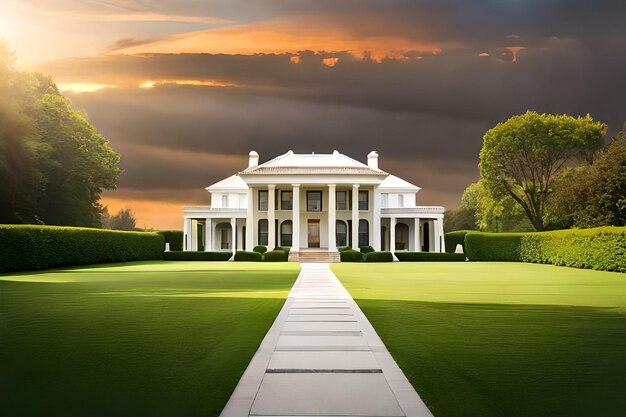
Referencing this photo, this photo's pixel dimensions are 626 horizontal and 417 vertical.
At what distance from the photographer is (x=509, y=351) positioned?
27.8 feet

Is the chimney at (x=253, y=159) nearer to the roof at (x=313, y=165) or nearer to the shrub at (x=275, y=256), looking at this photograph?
the roof at (x=313, y=165)

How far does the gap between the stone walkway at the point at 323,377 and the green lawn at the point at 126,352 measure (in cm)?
28

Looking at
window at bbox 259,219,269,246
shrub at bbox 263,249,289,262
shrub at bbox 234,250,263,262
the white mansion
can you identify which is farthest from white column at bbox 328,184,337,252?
shrub at bbox 234,250,263,262

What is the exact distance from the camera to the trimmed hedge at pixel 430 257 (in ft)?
169

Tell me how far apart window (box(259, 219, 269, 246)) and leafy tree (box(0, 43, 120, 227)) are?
1473 centimetres

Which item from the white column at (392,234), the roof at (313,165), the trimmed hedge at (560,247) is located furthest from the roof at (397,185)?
the trimmed hedge at (560,247)

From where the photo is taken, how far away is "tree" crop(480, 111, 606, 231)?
54156 mm

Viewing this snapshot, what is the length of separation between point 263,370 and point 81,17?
4566 cm

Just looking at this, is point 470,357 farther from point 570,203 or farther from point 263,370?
point 570,203

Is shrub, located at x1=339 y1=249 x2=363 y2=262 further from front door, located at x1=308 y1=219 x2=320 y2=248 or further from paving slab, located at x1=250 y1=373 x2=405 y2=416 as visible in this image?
paving slab, located at x1=250 y1=373 x2=405 y2=416

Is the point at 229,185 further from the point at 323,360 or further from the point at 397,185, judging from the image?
the point at 323,360

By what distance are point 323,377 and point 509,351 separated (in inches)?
127

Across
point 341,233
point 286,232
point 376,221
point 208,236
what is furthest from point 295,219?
point 208,236

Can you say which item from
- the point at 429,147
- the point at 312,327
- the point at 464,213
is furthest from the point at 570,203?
the point at 464,213
